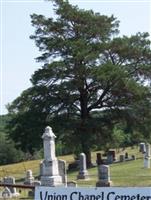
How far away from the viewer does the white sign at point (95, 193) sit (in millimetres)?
8812

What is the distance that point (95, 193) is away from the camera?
9188 millimetres

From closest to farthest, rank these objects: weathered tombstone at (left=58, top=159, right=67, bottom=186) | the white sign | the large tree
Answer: the white sign, weathered tombstone at (left=58, top=159, right=67, bottom=186), the large tree

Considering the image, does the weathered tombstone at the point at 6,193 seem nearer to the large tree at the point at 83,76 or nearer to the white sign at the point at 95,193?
the white sign at the point at 95,193

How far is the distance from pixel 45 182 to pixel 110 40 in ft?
79.1

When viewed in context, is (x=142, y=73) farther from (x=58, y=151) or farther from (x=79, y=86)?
(x=58, y=151)

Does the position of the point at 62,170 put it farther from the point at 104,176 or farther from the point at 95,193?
the point at 95,193

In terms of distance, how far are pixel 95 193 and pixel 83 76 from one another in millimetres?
33686

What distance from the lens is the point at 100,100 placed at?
4494cm

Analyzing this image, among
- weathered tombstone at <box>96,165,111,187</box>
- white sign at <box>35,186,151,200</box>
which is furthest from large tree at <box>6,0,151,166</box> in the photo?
white sign at <box>35,186,151,200</box>

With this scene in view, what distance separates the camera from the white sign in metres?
8.81

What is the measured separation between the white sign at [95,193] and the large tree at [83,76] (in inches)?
1265

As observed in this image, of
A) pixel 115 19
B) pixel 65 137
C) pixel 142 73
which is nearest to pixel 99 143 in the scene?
pixel 65 137

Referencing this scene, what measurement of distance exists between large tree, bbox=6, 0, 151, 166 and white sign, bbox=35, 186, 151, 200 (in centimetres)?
3214

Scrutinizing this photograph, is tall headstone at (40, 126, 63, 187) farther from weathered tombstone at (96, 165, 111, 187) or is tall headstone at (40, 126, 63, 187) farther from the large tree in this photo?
the large tree
